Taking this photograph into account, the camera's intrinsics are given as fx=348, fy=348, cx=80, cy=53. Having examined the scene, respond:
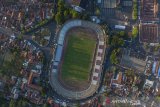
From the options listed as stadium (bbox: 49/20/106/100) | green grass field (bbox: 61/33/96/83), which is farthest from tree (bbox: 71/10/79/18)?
green grass field (bbox: 61/33/96/83)

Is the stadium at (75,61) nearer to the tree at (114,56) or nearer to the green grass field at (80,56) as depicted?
the green grass field at (80,56)

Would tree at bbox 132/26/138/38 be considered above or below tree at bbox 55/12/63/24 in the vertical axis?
below

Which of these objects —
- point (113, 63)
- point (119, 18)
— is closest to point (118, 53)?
point (113, 63)

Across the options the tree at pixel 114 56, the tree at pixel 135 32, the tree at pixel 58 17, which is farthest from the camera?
the tree at pixel 135 32

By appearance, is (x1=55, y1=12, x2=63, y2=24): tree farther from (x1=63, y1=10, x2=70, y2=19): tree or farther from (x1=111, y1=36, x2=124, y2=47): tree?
(x1=111, y1=36, x2=124, y2=47): tree

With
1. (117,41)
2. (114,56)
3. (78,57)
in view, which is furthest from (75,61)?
(117,41)

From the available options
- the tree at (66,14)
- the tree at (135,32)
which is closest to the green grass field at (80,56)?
the tree at (66,14)

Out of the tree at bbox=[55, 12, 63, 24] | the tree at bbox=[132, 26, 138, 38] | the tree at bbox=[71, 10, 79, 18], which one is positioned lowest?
the tree at bbox=[132, 26, 138, 38]

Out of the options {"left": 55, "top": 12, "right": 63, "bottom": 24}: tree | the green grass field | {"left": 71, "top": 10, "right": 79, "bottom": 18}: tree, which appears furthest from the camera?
the green grass field

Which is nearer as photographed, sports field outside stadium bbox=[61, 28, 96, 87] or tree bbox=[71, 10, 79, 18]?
tree bbox=[71, 10, 79, 18]
